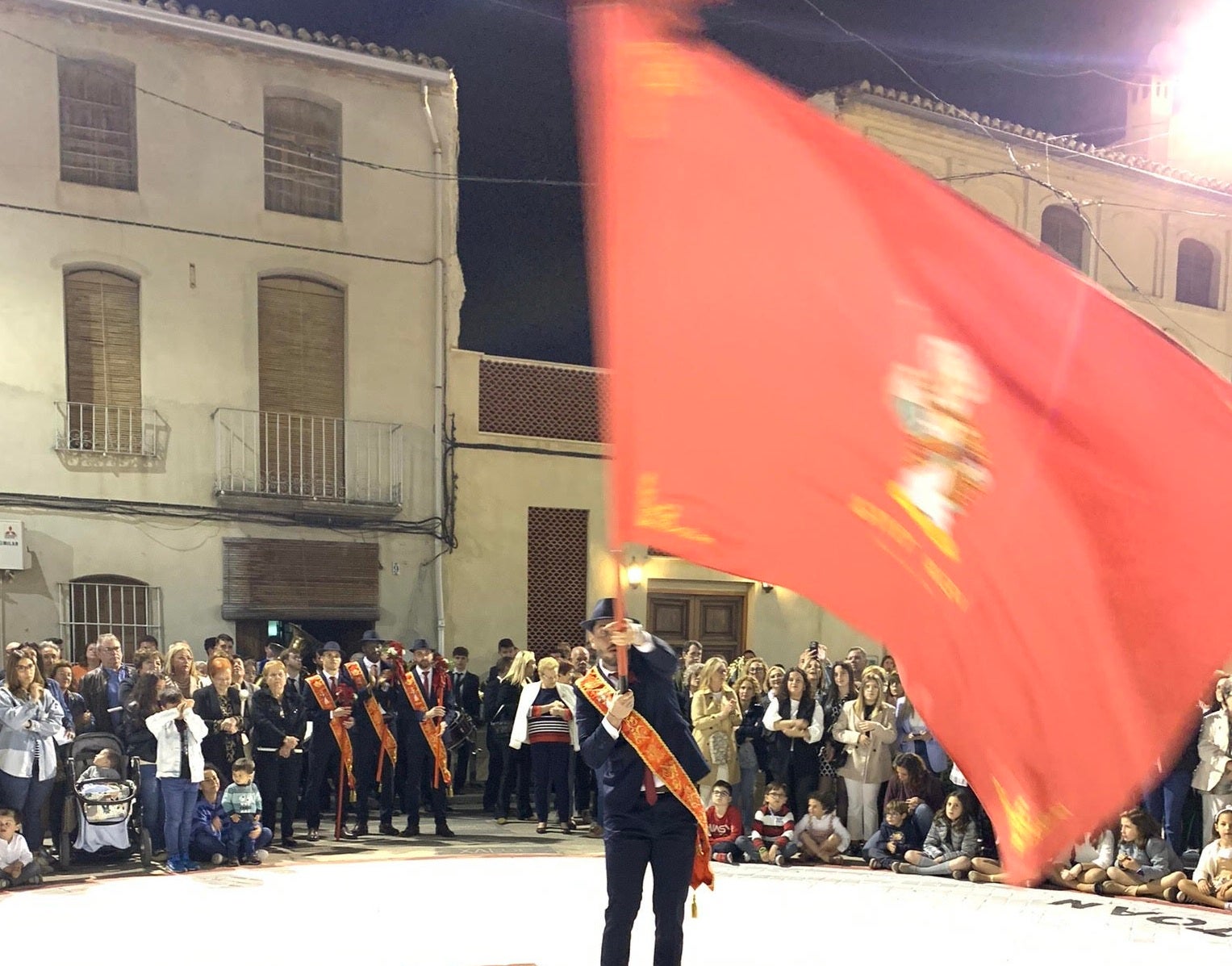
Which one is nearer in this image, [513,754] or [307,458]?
[513,754]

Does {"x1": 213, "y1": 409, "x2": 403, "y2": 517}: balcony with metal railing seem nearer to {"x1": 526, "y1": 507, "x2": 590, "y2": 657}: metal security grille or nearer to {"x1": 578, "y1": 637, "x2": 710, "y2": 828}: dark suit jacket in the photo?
{"x1": 526, "y1": 507, "x2": 590, "y2": 657}: metal security grille

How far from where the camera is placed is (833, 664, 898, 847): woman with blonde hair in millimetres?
11773

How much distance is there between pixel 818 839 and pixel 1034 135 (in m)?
15.4

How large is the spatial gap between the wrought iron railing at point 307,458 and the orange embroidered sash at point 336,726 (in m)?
5.42

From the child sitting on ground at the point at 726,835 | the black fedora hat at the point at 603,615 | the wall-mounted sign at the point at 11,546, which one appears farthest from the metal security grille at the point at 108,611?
the black fedora hat at the point at 603,615

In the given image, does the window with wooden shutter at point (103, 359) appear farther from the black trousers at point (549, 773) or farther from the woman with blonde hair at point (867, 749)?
the woman with blonde hair at point (867, 749)

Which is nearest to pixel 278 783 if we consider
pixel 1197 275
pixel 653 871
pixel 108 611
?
pixel 108 611

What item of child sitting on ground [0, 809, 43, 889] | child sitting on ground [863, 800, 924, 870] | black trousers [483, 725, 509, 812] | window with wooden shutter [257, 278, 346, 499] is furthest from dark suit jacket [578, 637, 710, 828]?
window with wooden shutter [257, 278, 346, 499]

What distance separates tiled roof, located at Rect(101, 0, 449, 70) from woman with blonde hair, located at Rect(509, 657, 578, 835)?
34.0 ft

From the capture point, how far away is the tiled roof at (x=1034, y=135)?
2080cm

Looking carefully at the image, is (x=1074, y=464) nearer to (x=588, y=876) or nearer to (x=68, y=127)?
(x=588, y=876)

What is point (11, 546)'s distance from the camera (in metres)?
15.5

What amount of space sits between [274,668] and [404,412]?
292 inches

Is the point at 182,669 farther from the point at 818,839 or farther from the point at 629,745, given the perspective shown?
the point at 629,745
